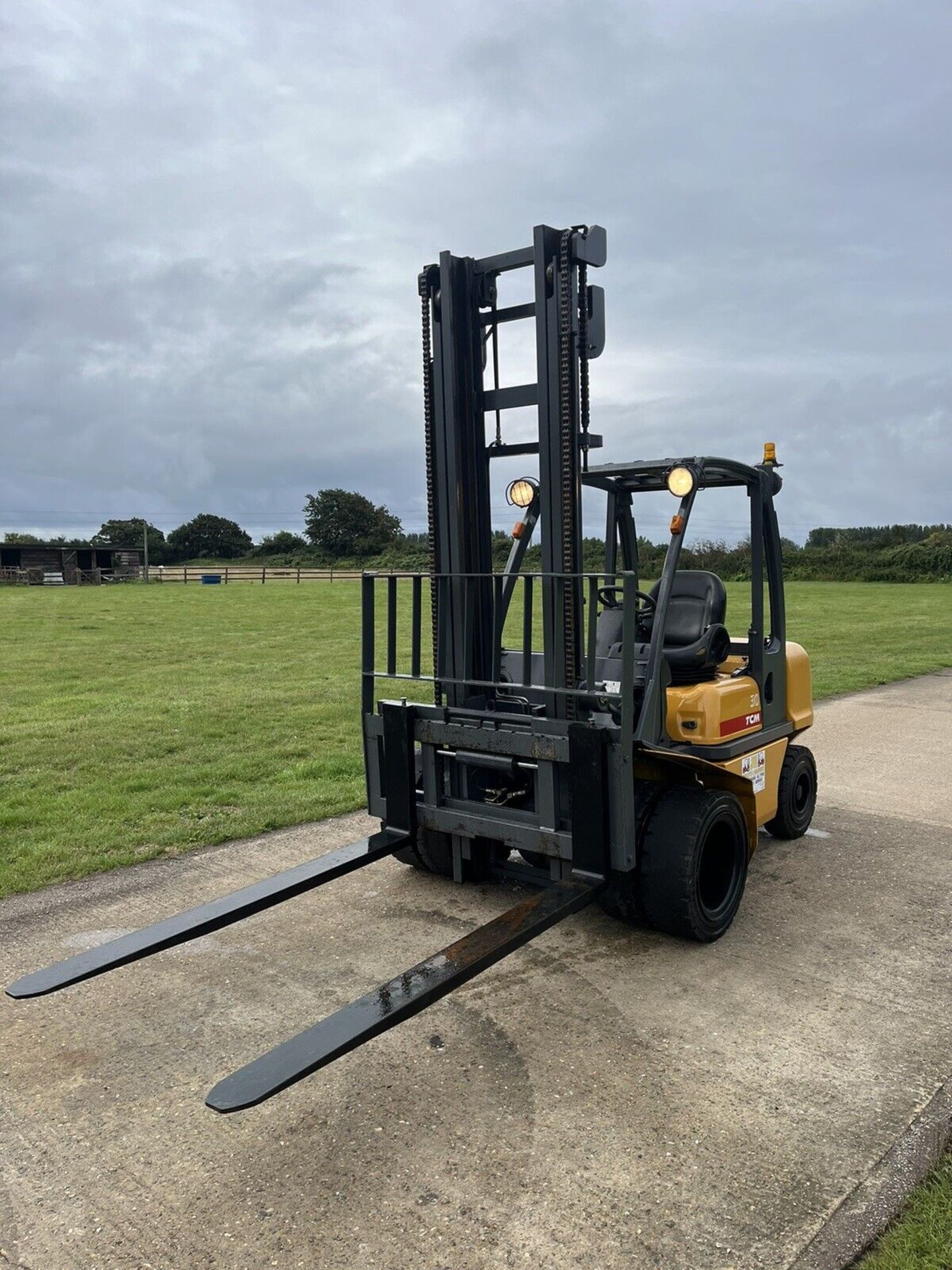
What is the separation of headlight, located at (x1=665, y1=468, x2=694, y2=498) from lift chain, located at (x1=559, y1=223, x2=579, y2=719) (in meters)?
0.50

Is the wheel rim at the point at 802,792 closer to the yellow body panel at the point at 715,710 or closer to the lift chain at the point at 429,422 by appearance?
the yellow body panel at the point at 715,710

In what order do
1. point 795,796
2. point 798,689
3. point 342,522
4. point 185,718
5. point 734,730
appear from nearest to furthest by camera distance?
point 734,730 < point 798,689 < point 795,796 < point 185,718 < point 342,522

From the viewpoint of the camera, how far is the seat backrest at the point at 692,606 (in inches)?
211

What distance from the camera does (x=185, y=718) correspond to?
11.3m

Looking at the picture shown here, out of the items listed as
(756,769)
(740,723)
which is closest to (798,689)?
(756,769)

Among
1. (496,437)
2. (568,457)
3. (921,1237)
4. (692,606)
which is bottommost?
(921,1237)

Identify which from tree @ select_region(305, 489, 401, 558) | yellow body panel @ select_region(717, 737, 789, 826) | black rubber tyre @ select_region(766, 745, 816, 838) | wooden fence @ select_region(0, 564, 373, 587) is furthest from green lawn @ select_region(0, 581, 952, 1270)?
tree @ select_region(305, 489, 401, 558)

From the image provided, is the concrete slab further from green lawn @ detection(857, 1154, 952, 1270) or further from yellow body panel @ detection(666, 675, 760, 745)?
yellow body panel @ detection(666, 675, 760, 745)

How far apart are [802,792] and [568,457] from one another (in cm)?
337

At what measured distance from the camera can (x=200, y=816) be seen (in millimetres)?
7133

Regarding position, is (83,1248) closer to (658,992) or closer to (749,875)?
(658,992)

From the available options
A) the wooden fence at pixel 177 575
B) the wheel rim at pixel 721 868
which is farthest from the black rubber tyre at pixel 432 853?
the wooden fence at pixel 177 575

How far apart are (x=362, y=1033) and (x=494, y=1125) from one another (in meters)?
0.61

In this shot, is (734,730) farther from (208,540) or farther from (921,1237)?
(208,540)
